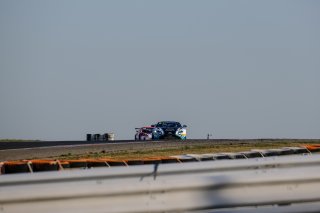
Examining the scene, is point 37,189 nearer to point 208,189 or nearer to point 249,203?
point 208,189

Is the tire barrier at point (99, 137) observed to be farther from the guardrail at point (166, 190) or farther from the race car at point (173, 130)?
the guardrail at point (166, 190)

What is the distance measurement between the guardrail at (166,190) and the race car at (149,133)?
3968 cm

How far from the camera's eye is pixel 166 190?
5125mm

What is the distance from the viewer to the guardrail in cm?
503

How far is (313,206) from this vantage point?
211 inches

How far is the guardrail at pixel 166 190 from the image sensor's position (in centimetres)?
503

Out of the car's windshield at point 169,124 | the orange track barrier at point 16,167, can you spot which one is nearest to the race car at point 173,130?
the car's windshield at point 169,124

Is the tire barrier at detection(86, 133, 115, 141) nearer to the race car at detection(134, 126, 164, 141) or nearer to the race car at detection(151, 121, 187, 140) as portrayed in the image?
the race car at detection(134, 126, 164, 141)

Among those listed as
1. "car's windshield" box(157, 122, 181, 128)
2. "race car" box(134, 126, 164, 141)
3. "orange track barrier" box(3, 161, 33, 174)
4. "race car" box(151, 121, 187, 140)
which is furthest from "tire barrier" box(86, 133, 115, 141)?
"orange track barrier" box(3, 161, 33, 174)

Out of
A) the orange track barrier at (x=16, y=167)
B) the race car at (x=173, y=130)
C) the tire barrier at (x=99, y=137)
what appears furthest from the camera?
the tire barrier at (x=99, y=137)

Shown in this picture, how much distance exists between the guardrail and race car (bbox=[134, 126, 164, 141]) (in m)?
39.7

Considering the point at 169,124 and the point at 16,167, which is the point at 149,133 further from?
the point at 16,167

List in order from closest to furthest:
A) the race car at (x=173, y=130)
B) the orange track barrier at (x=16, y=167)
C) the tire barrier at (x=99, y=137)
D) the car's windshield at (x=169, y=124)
A: the orange track barrier at (x=16, y=167)
the race car at (x=173, y=130)
the car's windshield at (x=169, y=124)
the tire barrier at (x=99, y=137)

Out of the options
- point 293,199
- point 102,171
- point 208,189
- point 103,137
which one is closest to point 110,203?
point 102,171
